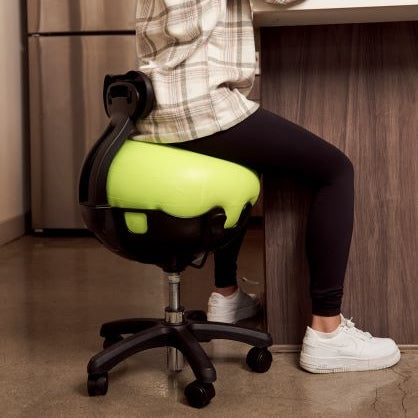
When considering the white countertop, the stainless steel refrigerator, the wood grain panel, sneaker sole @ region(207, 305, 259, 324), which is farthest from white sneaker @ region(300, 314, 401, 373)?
the stainless steel refrigerator

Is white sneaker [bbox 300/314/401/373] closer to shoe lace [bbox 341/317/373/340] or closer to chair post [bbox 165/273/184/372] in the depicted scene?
shoe lace [bbox 341/317/373/340]

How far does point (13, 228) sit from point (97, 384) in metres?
2.27

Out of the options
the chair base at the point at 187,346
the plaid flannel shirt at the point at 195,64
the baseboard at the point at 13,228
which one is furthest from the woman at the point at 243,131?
the baseboard at the point at 13,228

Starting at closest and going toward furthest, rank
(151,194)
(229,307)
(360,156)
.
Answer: (151,194) < (360,156) < (229,307)

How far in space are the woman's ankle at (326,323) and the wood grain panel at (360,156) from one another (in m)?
0.13

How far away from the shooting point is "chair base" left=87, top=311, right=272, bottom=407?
1.30 m

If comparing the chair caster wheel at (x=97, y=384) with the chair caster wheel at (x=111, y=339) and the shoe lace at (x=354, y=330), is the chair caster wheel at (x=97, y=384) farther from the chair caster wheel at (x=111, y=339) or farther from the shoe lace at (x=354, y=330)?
the shoe lace at (x=354, y=330)

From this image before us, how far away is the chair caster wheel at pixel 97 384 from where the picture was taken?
1354 millimetres

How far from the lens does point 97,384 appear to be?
1354 mm

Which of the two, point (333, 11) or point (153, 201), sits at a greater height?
point (333, 11)

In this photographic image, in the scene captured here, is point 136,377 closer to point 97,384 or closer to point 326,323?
point 97,384

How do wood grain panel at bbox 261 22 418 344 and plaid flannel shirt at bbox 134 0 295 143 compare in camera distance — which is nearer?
plaid flannel shirt at bbox 134 0 295 143

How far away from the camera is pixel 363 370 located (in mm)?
1492

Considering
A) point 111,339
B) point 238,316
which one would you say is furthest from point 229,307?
point 111,339
